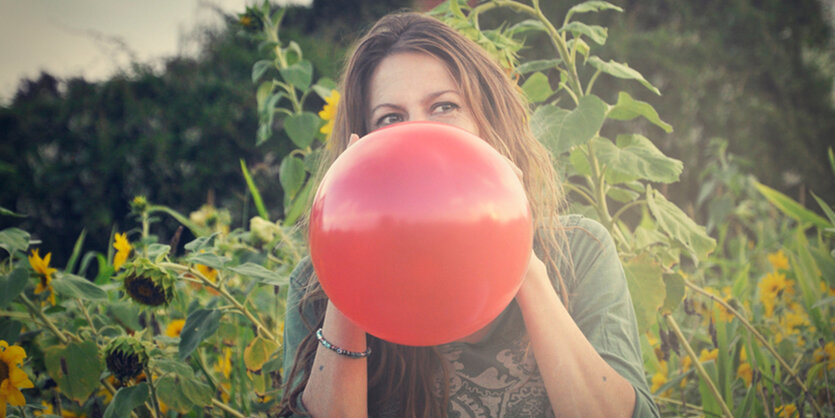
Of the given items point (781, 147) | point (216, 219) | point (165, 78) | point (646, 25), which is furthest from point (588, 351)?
point (646, 25)

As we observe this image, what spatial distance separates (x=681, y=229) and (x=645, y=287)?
0.19 metres

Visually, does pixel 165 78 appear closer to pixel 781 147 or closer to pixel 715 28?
pixel 715 28

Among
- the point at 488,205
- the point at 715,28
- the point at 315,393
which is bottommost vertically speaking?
the point at 715,28

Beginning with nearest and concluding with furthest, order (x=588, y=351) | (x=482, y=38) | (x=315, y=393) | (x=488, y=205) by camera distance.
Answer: (x=488, y=205) < (x=588, y=351) < (x=315, y=393) < (x=482, y=38)

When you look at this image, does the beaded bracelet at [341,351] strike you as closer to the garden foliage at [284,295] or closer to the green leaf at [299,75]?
the garden foliage at [284,295]

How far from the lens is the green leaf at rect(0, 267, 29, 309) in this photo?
1445 mm

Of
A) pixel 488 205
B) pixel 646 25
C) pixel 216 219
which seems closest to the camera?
pixel 488 205

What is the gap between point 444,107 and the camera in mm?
1498

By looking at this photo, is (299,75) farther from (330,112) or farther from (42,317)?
(42,317)

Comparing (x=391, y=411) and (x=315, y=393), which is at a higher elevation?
(x=315, y=393)

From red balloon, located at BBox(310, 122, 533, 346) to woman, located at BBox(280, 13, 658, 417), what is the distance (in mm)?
294

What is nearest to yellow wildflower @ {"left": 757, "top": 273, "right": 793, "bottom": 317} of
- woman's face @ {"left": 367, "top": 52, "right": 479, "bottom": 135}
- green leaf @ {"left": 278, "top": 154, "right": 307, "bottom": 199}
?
woman's face @ {"left": 367, "top": 52, "right": 479, "bottom": 135}

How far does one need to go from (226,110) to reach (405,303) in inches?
192

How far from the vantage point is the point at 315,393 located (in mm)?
1328
